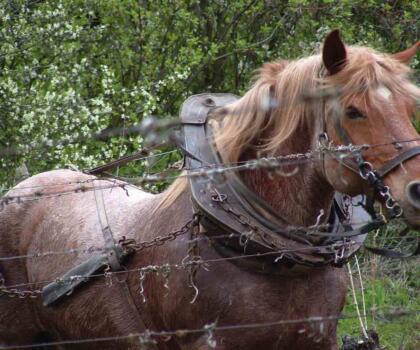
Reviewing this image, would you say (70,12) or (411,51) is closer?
(411,51)

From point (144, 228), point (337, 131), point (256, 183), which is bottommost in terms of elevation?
point (144, 228)

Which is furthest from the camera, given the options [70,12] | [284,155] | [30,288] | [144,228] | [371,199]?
[70,12]

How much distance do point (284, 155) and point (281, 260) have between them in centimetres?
40

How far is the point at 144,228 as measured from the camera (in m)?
4.03

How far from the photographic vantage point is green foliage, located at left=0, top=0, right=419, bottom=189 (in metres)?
7.00

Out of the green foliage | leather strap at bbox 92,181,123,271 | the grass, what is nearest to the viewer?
leather strap at bbox 92,181,123,271

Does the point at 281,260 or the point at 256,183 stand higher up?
the point at 256,183

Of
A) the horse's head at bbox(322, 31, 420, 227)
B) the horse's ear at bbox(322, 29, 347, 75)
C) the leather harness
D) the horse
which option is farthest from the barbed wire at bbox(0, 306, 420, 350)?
the horse's ear at bbox(322, 29, 347, 75)

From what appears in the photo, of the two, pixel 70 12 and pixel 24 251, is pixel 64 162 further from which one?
pixel 24 251

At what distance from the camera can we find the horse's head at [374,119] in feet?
10.3

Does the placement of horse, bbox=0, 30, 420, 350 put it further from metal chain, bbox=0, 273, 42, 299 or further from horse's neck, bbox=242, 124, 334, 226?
metal chain, bbox=0, 273, 42, 299

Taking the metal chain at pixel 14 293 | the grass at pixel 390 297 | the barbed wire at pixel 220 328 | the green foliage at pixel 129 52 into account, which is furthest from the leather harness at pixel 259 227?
the green foliage at pixel 129 52


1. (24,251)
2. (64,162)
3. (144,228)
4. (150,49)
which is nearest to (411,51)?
(144,228)

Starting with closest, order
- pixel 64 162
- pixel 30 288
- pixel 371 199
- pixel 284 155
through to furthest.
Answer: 1. pixel 371 199
2. pixel 284 155
3. pixel 30 288
4. pixel 64 162
